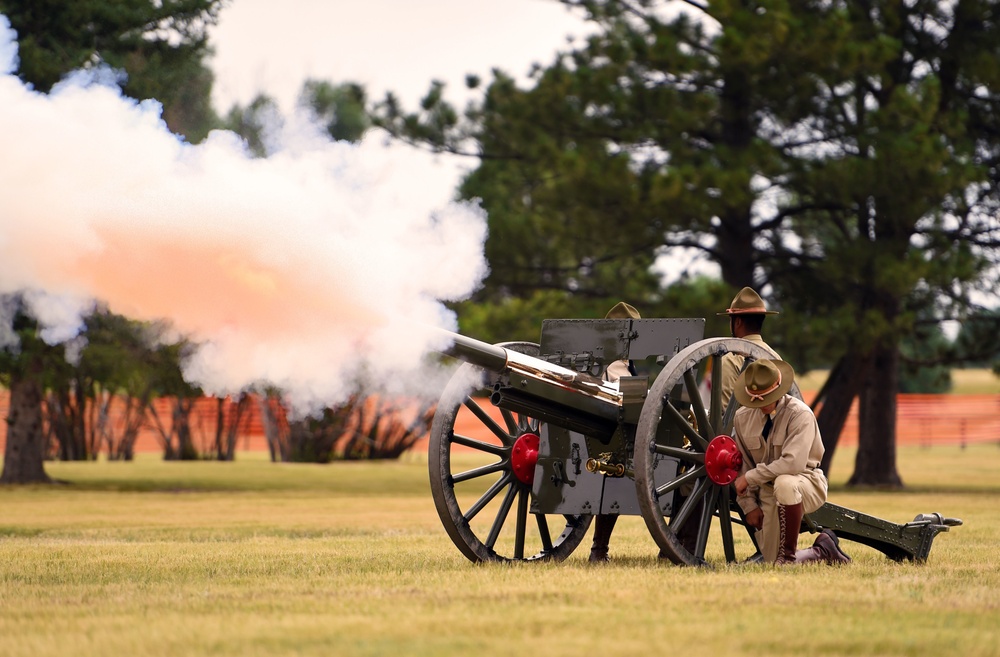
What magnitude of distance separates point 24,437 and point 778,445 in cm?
1677

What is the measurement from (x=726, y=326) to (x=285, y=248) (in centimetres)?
1315

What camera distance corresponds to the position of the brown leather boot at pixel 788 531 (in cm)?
841

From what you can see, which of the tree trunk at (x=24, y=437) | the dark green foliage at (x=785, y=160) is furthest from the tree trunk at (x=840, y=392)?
the tree trunk at (x=24, y=437)

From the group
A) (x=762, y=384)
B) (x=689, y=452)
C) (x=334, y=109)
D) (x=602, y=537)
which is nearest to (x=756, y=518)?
(x=689, y=452)

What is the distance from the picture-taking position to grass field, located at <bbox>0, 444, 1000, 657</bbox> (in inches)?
214

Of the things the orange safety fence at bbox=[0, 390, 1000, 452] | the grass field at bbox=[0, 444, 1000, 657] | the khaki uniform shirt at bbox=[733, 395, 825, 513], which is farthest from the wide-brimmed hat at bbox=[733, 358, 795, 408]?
the orange safety fence at bbox=[0, 390, 1000, 452]

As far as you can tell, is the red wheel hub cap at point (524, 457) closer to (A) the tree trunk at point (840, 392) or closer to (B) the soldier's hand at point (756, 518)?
(B) the soldier's hand at point (756, 518)

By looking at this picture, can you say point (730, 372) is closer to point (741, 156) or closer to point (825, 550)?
point (825, 550)

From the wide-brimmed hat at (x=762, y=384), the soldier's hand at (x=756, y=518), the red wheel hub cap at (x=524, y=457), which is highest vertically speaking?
the wide-brimmed hat at (x=762, y=384)

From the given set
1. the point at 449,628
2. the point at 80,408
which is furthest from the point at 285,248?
the point at 80,408

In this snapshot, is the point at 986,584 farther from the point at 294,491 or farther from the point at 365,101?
the point at 365,101

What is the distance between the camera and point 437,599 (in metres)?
6.72

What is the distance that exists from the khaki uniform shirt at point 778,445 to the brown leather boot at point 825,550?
42cm

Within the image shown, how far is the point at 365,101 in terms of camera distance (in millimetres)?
23609
